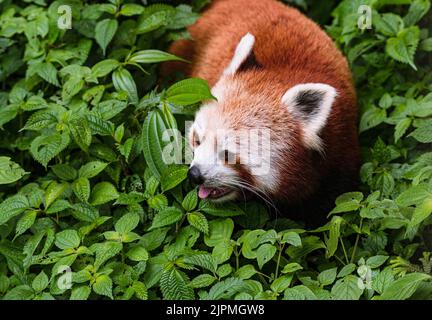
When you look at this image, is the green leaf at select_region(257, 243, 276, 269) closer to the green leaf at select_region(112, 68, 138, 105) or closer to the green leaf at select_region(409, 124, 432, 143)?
the green leaf at select_region(409, 124, 432, 143)

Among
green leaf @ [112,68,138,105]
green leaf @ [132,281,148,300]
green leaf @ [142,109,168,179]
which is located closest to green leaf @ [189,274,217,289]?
green leaf @ [132,281,148,300]

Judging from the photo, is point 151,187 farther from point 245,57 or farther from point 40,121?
point 245,57

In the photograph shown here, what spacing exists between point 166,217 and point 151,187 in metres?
0.22

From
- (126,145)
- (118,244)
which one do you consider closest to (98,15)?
(126,145)

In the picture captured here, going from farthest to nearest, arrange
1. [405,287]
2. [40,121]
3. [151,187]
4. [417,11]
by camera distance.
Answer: [417,11] < [40,121] < [151,187] < [405,287]

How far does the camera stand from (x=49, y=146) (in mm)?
3227

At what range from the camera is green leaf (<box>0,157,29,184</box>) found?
3.19 metres

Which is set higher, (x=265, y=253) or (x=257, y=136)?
(x=257, y=136)

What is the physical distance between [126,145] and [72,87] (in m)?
0.49

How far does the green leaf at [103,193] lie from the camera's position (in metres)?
3.22

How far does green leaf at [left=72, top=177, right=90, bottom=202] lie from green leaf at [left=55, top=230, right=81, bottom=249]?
0.19 m

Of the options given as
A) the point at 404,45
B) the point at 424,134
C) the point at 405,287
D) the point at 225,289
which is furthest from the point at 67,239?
the point at 404,45

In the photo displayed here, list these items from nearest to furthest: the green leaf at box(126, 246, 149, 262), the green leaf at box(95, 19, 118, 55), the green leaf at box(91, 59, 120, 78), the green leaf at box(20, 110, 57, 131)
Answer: the green leaf at box(126, 246, 149, 262) < the green leaf at box(20, 110, 57, 131) < the green leaf at box(91, 59, 120, 78) < the green leaf at box(95, 19, 118, 55)
